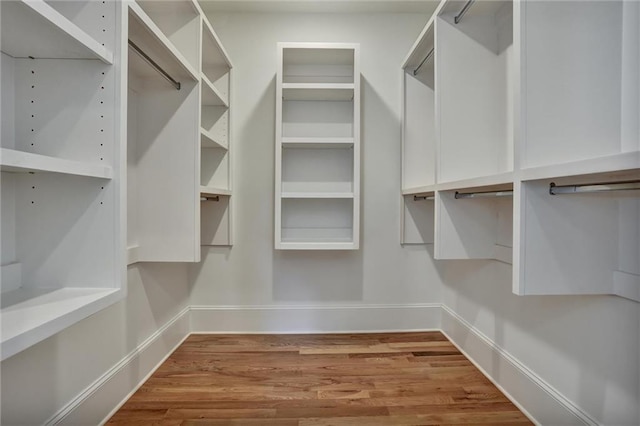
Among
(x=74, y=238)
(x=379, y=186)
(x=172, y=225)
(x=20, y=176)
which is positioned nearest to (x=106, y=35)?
(x=20, y=176)

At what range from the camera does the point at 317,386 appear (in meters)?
1.67

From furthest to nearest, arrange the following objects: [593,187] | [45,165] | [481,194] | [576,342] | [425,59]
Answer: [425,59]
[481,194]
[576,342]
[593,187]
[45,165]

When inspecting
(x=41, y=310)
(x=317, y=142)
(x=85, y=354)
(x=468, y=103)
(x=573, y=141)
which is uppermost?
(x=468, y=103)

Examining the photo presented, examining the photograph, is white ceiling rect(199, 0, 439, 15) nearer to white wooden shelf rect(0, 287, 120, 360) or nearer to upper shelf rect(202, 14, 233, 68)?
upper shelf rect(202, 14, 233, 68)

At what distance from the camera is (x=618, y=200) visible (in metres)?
1.04

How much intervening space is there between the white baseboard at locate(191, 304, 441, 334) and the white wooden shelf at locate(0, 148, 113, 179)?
1.61 m

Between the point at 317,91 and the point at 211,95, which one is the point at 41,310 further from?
the point at 317,91

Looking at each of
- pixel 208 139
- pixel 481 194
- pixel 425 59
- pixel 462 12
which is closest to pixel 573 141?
A: pixel 481 194

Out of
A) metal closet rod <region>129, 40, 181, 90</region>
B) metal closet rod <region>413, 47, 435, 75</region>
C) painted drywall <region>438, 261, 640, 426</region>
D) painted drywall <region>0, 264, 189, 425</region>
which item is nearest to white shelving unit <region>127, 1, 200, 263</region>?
metal closet rod <region>129, 40, 181, 90</region>

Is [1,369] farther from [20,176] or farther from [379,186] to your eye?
[379,186]

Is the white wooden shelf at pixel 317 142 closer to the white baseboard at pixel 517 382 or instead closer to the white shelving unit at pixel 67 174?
the white shelving unit at pixel 67 174

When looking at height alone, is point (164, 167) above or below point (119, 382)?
above

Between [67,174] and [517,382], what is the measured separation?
2088mm

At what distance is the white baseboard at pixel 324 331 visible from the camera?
1.34 metres
